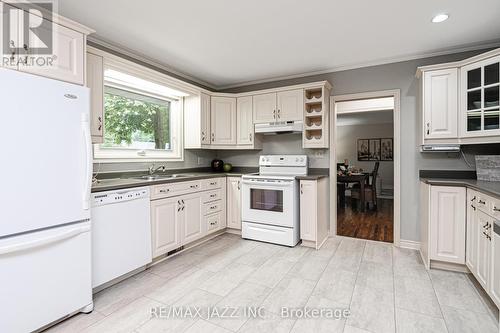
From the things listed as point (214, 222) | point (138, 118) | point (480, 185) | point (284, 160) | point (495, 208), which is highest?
point (138, 118)

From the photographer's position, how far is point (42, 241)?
1.61 metres

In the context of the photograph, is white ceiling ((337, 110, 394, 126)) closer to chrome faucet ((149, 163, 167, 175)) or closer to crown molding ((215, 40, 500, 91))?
crown molding ((215, 40, 500, 91))

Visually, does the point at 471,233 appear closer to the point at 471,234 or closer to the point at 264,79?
the point at 471,234

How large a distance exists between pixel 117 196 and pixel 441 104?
3.42m

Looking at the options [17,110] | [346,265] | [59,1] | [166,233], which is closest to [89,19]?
[59,1]

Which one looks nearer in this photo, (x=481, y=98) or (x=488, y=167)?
(x=481, y=98)

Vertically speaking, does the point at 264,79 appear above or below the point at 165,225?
above

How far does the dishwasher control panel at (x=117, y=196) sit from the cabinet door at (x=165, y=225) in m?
0.19

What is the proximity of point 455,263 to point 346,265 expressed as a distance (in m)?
1.04

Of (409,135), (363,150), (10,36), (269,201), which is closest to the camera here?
(10,36)

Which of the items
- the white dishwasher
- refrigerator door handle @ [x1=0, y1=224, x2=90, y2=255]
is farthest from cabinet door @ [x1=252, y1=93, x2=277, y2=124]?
refrigerator door handle @ [x1=0, y1=224, x2=90, y2=255]

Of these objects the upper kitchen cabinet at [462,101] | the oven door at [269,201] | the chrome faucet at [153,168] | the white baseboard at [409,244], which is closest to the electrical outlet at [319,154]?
the oven door at [269,201]

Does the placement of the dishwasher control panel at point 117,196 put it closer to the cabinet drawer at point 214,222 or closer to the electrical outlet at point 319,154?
the cabinet drawer at point 214,222

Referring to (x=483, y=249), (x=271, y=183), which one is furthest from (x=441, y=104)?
(x=271, y=183)
